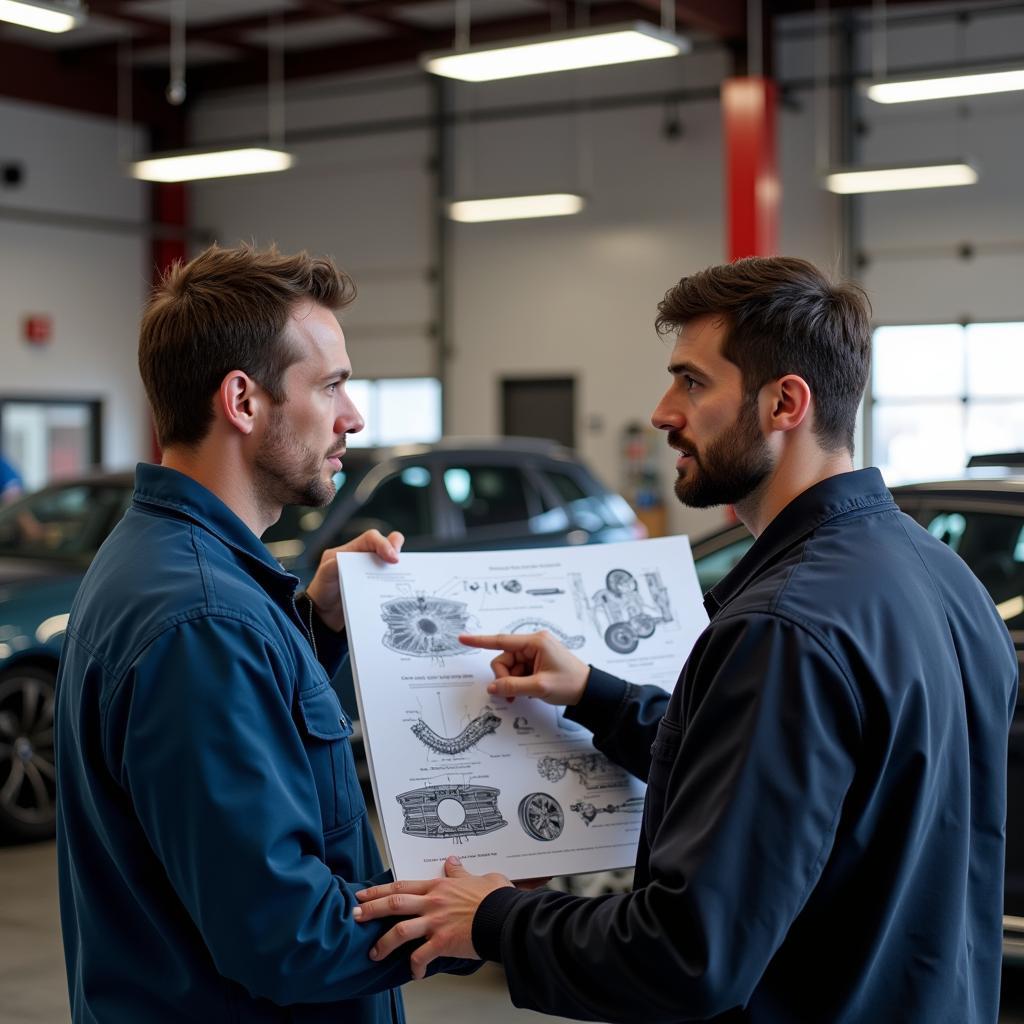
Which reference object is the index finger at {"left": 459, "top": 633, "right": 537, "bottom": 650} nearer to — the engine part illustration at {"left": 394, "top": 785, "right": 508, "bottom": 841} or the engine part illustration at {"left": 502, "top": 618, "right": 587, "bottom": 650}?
the engine part illustration at {"left": 502, "top": 618, "right": 587, "bottom": 650}

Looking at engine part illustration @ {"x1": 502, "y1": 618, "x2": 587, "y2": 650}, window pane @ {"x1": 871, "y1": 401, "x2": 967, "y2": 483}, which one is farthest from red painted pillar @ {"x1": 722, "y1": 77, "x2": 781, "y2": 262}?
engine part illustration @ {"x1": 502, "y1": 618, "x2": 587, "y2": 650}

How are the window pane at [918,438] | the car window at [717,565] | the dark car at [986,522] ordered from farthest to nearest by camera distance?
the window pane at [918,438], the car window at [717,565], the dark car at [986,522]

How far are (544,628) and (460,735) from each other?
316 millimetres

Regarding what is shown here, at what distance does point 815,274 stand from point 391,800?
0.96m

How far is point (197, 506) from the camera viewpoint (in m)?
1.82

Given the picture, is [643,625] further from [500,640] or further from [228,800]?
[228,800]

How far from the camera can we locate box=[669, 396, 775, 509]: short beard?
5.88 ft

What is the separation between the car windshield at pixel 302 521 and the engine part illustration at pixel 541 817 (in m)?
4.05

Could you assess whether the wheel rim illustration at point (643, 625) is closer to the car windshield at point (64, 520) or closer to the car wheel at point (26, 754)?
the car wheel at point (26, 754)

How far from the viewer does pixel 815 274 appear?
1.82 metres

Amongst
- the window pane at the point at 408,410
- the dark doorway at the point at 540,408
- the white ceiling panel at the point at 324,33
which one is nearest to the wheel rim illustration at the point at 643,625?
the dark doorway at the point at 540,408

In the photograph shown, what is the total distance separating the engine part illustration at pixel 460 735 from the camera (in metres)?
2.19

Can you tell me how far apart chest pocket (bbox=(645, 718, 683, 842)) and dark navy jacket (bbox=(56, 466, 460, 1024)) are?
13.8 inches

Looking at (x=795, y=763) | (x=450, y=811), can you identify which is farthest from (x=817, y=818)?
(x=450, y=811)
